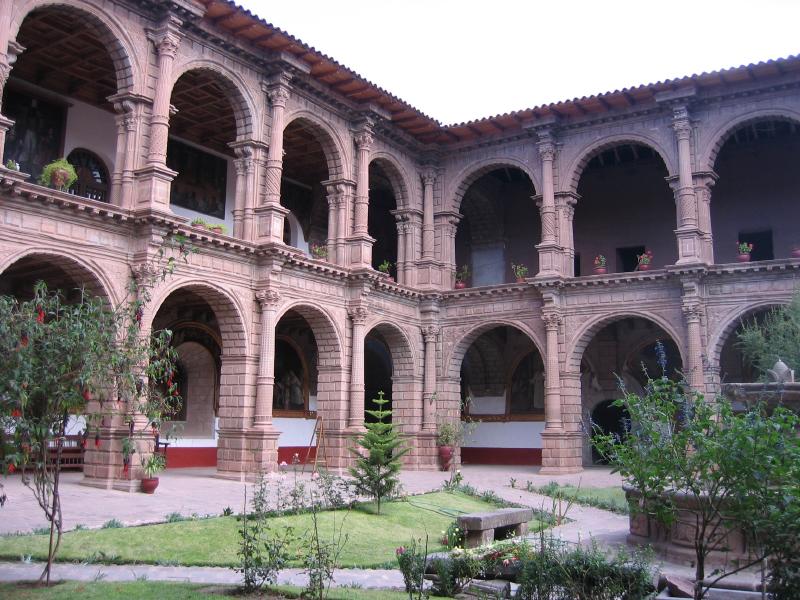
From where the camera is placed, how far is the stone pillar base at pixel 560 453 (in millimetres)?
22484

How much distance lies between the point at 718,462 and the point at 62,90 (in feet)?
61.5

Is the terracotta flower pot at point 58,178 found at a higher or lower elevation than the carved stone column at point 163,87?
lower

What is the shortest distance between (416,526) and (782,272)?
1252 cm

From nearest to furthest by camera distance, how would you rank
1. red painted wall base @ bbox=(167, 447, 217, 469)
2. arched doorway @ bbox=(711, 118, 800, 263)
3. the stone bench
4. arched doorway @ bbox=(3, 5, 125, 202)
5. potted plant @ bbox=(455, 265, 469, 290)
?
the stone bench → arched doorway @ bbox=(3, 5, 125, 202) → red painted wall base @ bbox=(167, 447, 217, 469) → arched doorway @ bbox=(711, 118, 800, 263) → potted plant @ bbox=(455, 265, 469, 290)

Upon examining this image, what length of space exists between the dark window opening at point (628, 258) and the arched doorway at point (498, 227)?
111 inches

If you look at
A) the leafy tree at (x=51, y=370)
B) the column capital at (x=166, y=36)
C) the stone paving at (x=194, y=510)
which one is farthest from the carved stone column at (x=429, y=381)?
the leafy tree at (x=51, y=370)

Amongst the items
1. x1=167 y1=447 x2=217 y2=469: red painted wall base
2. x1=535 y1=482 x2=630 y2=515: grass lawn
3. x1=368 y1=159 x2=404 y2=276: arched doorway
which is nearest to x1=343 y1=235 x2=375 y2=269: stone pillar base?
x1=167 y1=447 x2=217 y2=469: red painted wall base

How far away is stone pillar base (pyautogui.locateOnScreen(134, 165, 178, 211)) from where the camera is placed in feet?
53.8

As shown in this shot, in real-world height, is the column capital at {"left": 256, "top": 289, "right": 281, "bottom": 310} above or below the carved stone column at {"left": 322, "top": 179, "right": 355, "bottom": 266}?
below

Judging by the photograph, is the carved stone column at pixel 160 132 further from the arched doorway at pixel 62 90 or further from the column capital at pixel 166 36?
the arched doorway at pixel 62 90

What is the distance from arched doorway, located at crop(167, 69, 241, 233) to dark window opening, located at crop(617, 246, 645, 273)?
12960 millimetres

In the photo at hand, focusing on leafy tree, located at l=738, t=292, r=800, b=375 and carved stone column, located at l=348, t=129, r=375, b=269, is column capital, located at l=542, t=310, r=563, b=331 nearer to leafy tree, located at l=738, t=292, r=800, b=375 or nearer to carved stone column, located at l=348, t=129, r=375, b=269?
leafy tree, located at l=738, t=292, r=800, b=375

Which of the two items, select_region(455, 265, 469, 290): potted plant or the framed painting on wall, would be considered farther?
select_region(455, 265, 469, 290): potted plant

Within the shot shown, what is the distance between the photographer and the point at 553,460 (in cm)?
2255
